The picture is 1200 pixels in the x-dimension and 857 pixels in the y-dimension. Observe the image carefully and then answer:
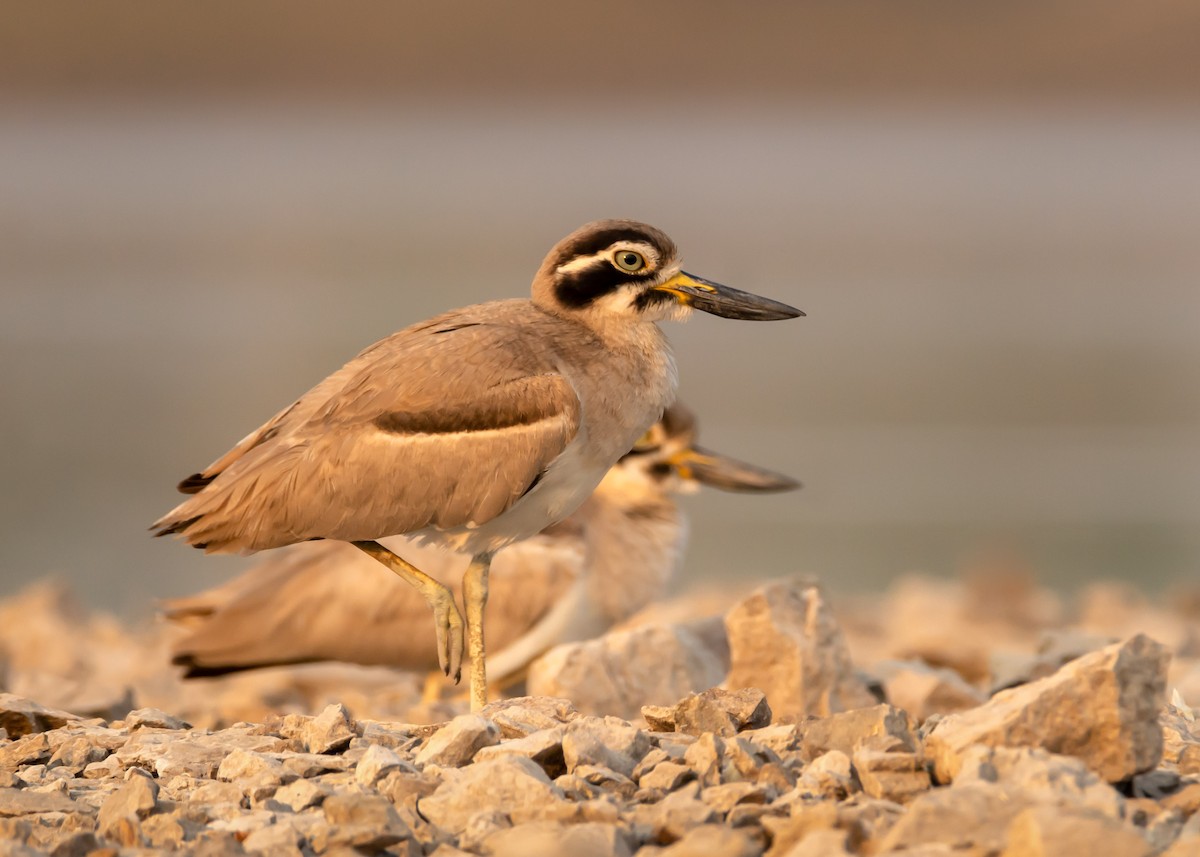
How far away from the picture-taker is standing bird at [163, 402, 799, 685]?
715cm

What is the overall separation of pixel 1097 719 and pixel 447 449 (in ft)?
6.87

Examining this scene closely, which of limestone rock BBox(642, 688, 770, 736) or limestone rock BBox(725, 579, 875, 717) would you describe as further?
limestone rock BBox(725, 579, 875, 717)

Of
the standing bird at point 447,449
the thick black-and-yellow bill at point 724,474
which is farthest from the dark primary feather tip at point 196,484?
the thick black-and-yellow bill at point 724,474

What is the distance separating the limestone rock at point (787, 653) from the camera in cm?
566

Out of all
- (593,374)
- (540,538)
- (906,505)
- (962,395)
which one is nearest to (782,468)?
(906,505)

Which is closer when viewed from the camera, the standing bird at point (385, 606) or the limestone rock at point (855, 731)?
the limestone rock at point (855, 731)

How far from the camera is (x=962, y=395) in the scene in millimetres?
18516

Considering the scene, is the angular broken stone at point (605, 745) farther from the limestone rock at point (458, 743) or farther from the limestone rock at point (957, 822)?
the limestone rock at point (957, 822)

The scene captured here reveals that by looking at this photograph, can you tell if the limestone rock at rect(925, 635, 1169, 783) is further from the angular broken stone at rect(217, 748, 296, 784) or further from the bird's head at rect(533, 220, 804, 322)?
the bird's head at rect(533, 220, 804, 322)

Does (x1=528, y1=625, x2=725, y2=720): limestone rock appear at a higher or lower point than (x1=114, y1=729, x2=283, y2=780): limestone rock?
lower

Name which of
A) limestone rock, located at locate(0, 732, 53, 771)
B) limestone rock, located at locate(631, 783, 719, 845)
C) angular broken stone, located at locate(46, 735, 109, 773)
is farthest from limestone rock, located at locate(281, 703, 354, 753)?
limestone rock, located at locate(631, 783, 719, 845)

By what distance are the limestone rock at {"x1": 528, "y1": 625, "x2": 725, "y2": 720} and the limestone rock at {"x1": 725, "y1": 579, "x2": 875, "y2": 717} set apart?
1.14 ft

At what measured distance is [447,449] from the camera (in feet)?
16.4

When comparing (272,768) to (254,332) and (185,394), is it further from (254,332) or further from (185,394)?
(254,332)
